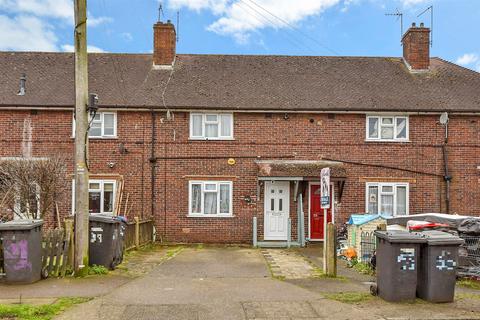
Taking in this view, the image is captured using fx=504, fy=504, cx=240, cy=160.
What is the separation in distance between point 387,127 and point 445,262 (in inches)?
447

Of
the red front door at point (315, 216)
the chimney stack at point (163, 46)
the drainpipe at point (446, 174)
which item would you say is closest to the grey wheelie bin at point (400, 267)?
the red front door at point (315, 216)

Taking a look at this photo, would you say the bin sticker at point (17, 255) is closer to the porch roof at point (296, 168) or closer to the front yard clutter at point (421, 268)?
the front yard clutter at point (421, 268)

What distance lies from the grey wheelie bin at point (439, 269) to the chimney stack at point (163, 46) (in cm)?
1566

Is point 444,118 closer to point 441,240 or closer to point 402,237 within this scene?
point 441,240

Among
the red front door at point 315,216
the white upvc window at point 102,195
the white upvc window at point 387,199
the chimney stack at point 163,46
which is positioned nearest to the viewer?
the white upvc window at point 102,195

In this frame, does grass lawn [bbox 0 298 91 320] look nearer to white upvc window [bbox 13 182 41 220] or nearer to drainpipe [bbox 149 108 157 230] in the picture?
white upvc window [bbox 13 182 41 220]

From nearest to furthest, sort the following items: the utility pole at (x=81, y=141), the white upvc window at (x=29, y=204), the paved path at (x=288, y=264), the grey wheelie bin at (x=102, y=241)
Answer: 1. the utility pole at (x=81, y=141)
2. the grey wheelie bin at (x=102, y=241)
3. the paved path at (x=288, y=264)
4. the white upvc window at (x=29, y=204)

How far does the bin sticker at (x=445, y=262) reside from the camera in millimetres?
8297

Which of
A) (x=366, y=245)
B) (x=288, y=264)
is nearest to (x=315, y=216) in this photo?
(x=366, y=245)

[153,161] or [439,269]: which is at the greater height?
[153,161]

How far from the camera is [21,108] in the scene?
1845cm

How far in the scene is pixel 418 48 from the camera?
21.9 metres

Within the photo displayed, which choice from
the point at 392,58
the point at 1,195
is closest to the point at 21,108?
the point at 1,195

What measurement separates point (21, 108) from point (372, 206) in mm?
13428
